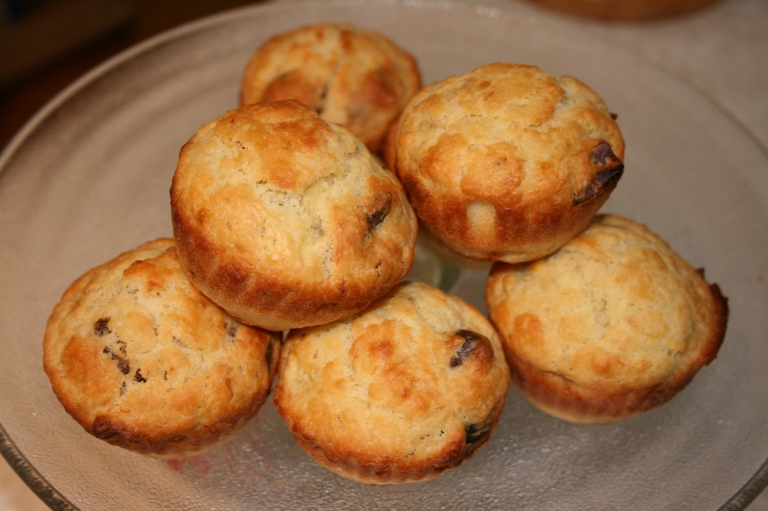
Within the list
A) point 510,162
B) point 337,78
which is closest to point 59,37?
point 337,78

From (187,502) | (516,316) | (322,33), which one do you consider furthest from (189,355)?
(322,33)

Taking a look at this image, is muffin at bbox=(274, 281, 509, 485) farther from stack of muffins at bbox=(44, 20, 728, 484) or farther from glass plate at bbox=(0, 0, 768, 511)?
glass plate at bbox=(0, 0, 768, 511)

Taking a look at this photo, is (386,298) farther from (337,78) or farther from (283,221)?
(337,78)

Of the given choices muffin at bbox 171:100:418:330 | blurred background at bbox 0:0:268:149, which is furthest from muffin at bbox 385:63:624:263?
blurred background at bbox 0:0:268:149

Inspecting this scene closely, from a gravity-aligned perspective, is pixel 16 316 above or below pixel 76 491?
above

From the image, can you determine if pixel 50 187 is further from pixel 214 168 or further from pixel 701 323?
pixel 701 323

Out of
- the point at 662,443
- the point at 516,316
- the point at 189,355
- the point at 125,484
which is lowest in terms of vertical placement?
the point at 662,443
